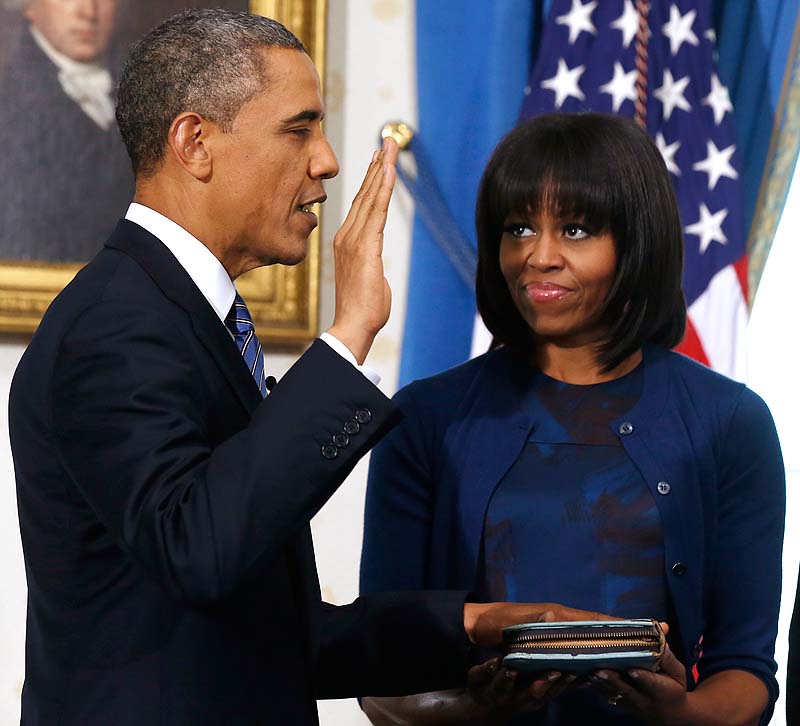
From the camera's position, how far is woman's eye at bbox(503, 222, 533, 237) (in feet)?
6.78

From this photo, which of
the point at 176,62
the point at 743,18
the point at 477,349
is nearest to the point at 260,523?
the point at 176,62

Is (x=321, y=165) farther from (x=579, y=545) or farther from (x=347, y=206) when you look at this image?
(x=347, y=206)

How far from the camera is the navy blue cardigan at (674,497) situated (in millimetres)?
1953

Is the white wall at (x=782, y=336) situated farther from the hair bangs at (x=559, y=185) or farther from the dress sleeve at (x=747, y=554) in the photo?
the hair bangs at (x=559, y=185)

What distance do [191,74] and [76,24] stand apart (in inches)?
67.6

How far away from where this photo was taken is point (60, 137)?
3.08m

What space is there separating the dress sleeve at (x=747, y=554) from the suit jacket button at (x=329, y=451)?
929 mm

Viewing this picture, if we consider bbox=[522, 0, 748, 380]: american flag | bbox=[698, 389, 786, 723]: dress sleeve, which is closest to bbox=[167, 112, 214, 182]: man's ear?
bbox=[698, 389, 786, 723]: dress sleeve

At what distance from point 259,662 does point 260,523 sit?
0.81ft

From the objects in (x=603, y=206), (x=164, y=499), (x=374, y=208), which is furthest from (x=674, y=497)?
(x=164, y=499)

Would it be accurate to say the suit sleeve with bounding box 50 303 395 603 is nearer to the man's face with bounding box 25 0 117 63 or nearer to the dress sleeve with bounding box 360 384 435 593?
the dress sleeve with bounding box 360 384 435 593

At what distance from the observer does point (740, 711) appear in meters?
1.89

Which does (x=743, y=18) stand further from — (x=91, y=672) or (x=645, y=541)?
(x=91, y=672)

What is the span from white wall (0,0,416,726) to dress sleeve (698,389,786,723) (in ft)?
4.84
